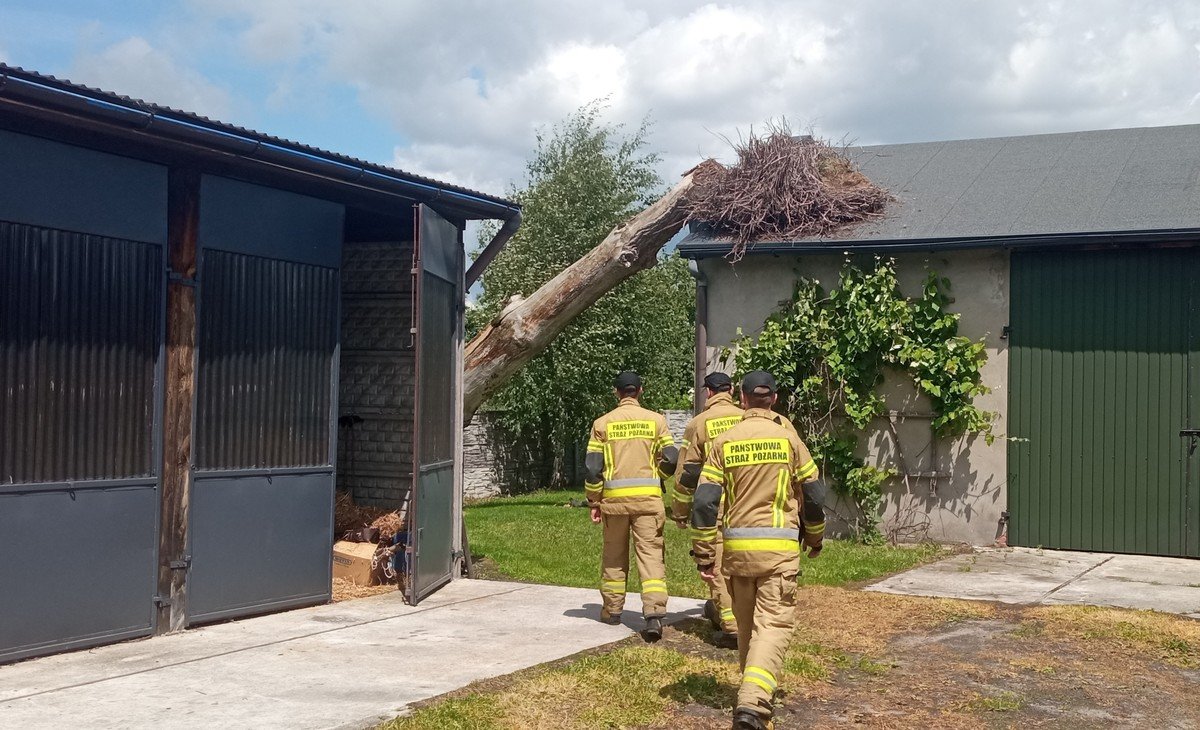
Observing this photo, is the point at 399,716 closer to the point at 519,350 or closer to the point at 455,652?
the point at 455,652

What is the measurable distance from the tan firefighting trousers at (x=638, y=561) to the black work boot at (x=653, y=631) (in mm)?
47

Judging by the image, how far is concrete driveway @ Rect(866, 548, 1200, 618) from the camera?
32.2ft

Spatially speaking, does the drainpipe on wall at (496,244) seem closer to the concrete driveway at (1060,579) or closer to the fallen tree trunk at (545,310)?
the fallen tree trunk at (545,310)

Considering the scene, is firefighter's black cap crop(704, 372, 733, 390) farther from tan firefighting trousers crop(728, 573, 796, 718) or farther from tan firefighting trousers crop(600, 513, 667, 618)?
tan firefighting trousers crop(728, 573, 796, 718)

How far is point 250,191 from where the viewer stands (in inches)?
340

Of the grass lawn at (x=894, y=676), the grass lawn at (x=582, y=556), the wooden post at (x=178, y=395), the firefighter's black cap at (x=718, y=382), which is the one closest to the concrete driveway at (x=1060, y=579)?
the grass lawn at (x=582, y=556)

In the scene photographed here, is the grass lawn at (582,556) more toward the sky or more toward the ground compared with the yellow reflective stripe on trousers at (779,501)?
more toward the ground

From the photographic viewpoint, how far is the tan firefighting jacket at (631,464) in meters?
8.43

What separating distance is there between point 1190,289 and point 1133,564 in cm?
291

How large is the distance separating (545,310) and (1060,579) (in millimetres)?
5747

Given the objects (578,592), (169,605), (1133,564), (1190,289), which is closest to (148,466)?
(169,605)

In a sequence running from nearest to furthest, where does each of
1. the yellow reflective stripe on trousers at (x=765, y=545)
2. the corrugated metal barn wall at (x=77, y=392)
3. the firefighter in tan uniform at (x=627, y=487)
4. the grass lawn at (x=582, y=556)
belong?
1. the yellow reflective stripe on trousers at (x=765, y=545)
2. the corrugated metal barn wall at (x=77, y=392)
3. the firefighter in tan uniform at (x=627, y=487)
4. the grass lawn at (x=582, y=556)

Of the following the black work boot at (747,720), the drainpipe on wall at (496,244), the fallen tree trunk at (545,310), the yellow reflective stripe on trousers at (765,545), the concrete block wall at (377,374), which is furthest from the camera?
the fallen tree trunk at (545,310)

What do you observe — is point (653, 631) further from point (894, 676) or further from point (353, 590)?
point (353, 590)
